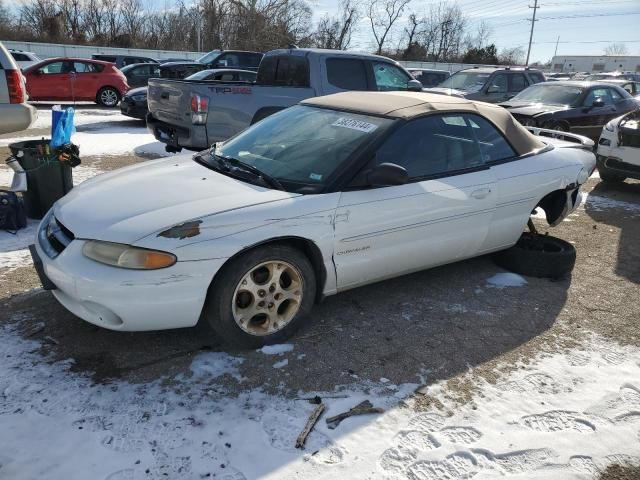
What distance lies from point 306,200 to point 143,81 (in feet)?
59.7

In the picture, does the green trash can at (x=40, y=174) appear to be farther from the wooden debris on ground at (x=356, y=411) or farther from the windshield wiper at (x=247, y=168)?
the wooden debris on ground at (x=356, y=411)

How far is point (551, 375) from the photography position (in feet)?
10.6

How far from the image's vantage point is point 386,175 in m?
3.36

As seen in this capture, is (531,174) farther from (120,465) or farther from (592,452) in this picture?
(120,465)

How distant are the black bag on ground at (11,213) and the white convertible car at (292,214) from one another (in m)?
1.84

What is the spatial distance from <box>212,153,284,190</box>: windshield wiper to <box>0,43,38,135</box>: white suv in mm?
3798

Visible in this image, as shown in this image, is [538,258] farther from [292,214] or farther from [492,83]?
[492,83]

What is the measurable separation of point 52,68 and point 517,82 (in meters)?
13.7

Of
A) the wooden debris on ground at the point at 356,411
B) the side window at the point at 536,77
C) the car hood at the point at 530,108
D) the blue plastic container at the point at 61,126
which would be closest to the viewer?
the wooden debris on ground at the point at 356,411

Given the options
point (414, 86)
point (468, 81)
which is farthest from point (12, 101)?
point (468, 81)

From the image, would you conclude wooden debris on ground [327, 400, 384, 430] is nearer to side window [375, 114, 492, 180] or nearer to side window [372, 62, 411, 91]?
side window [375, 114, 492, 180]

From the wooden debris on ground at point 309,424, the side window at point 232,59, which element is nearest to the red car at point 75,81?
the side window at point 232,59

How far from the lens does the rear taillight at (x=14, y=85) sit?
20.9ft

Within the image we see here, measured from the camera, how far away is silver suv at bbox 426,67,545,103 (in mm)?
13250
